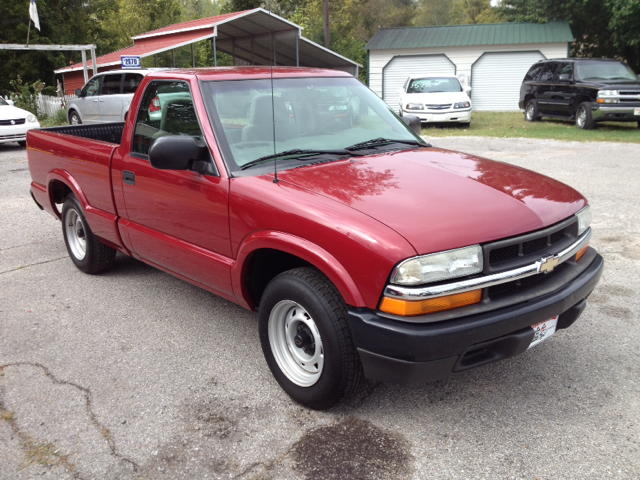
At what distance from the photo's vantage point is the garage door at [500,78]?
28.4 meters

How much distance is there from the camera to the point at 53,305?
477cm

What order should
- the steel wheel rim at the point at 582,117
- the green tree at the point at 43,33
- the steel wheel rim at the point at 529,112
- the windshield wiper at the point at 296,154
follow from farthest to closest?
1. the green tree at the point at 43,33
2. the steel wheel rim at the point at 529,112
3. the steel wheel rim at the point at 582,117
4. the windshield wiper at the point at 296,154

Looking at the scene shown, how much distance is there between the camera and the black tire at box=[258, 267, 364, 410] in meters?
2.87

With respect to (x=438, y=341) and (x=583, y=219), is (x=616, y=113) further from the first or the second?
(x=438, y=341)

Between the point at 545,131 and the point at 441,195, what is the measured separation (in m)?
14.8

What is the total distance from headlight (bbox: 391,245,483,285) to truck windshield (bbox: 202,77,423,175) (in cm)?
123

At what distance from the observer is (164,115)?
4.13 metres

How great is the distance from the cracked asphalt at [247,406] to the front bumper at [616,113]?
12.0m

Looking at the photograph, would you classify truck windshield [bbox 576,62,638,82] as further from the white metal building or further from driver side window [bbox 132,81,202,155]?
driver side window [bbox 132,81,202,155]

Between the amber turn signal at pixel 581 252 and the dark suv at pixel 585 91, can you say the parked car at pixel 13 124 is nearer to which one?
the dark suv at pixel 585 91

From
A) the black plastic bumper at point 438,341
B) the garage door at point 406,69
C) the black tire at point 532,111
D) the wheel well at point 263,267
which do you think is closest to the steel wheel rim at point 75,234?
the wheel well at point 263,267

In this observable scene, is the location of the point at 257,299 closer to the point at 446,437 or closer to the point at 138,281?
the point at 446,437

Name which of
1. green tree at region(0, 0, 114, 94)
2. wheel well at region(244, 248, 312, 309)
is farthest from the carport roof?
wheel well at region(244, 248, 312, 309)

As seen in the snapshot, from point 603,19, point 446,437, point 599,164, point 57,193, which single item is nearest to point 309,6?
point 603,19
